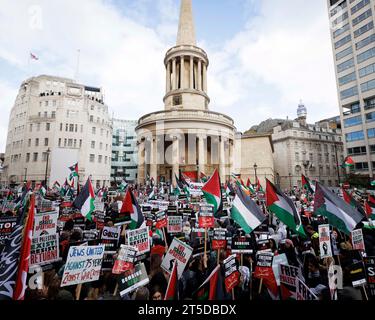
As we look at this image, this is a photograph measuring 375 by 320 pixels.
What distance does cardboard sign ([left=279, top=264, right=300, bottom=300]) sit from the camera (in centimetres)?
366

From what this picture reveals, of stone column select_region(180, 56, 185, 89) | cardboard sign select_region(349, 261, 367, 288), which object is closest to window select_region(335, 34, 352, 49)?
stone column select_region(180, 56, 185, 89)

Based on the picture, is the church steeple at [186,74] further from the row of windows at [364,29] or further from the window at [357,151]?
the window at [357,151]

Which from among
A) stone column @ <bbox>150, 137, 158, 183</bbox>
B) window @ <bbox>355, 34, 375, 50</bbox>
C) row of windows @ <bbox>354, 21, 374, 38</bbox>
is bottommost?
stone column @ <bbox>150, 137, 158, 183</bbox>

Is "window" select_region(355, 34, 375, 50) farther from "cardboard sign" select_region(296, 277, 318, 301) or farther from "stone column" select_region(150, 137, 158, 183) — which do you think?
"cardboard sign" select_region(296, 277, 318, 301)

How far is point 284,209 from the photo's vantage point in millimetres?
5773

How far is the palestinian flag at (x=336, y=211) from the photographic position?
16.0 feet

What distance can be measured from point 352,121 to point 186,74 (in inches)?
1286

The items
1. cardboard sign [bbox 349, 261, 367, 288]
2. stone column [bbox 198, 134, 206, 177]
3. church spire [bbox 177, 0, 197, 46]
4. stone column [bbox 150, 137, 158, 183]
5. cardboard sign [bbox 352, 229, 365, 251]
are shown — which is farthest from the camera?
church spire [bbox 177, 0, 197, 46]

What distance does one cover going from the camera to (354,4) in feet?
131

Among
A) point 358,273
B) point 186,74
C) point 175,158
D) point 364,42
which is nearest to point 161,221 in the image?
point 358,273

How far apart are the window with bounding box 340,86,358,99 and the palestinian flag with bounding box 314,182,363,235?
46.5m
